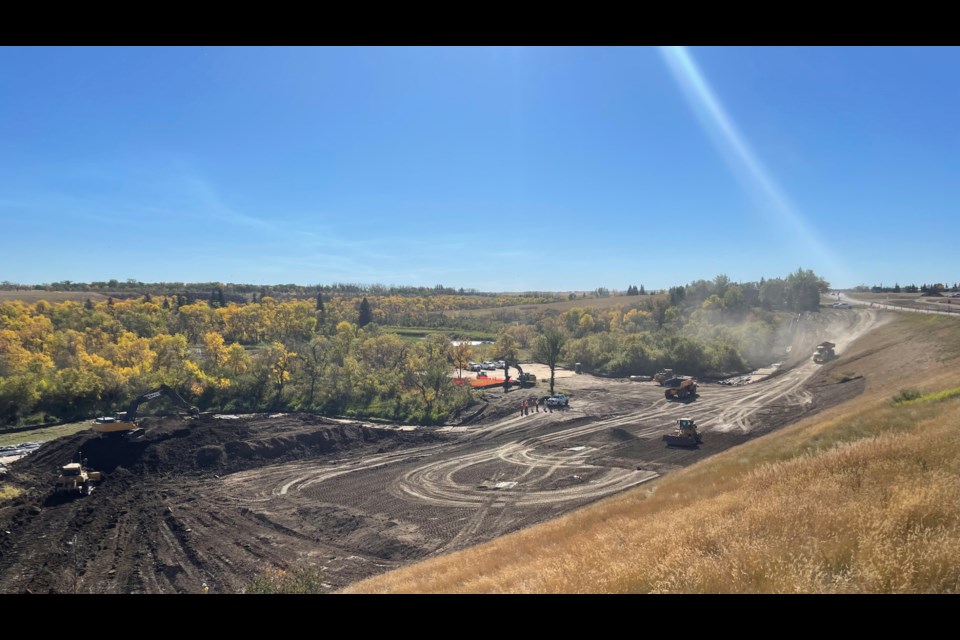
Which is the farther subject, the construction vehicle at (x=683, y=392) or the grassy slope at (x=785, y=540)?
the construction vehicle at (x=683, y=392)

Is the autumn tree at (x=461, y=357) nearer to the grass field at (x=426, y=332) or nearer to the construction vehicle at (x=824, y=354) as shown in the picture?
the grass field at (x=426, y=332)

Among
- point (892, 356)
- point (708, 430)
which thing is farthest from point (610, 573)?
point (892, 356)

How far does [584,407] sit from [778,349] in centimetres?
4371

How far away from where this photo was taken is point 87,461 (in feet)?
110

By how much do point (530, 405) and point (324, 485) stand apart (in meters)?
23.6

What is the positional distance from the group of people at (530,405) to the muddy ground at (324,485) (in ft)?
3.01

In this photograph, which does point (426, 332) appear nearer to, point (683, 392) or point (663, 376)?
point (663, 376)

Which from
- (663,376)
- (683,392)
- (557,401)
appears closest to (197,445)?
(557,401)

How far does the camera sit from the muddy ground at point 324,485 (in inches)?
835

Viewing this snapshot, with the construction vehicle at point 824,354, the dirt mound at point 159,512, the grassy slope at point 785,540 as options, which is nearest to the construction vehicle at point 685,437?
the dirt mound at point 159,512

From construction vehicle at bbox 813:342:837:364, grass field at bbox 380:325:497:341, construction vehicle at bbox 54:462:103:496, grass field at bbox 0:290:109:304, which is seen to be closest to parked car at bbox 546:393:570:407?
construction vehicle at bbox 813:342:837:364

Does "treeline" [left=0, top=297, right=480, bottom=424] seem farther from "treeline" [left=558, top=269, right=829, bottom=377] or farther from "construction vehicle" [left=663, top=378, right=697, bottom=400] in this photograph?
"treeline" [left=558, top=269, right=829, bottom=377]
